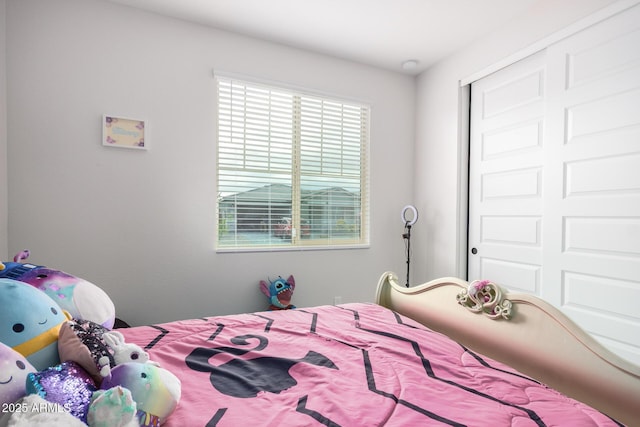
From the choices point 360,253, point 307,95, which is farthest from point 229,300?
point 307,95

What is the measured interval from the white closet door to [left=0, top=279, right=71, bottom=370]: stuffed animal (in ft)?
8.85

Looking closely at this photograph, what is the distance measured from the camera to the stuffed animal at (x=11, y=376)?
2.09 feet

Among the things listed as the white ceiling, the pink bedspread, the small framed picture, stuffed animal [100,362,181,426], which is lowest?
the pink bedspread

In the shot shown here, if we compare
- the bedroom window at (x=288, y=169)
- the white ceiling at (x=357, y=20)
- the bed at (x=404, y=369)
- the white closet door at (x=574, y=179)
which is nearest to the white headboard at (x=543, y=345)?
the bed at (x=404, y=369)

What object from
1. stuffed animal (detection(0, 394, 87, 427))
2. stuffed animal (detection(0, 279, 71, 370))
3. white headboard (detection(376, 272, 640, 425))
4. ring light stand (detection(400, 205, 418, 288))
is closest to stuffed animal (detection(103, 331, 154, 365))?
stuffed animal (detection(0, 279, 71, 370))

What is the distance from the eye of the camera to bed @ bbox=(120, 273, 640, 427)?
2.88 feet

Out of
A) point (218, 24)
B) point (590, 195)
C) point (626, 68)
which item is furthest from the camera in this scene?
point (218, 24)

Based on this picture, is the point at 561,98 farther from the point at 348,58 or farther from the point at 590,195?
the point at 348,58

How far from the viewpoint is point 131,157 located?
8.05 feet

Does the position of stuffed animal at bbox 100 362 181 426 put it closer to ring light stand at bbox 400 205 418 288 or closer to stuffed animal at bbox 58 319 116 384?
stuffed animal at bbox 58 319 116 384

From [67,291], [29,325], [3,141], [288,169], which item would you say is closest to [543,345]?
[29,325]

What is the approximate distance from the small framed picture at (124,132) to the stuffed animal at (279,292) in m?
1.44

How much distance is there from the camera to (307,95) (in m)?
3.07

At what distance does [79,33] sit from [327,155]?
209cm
